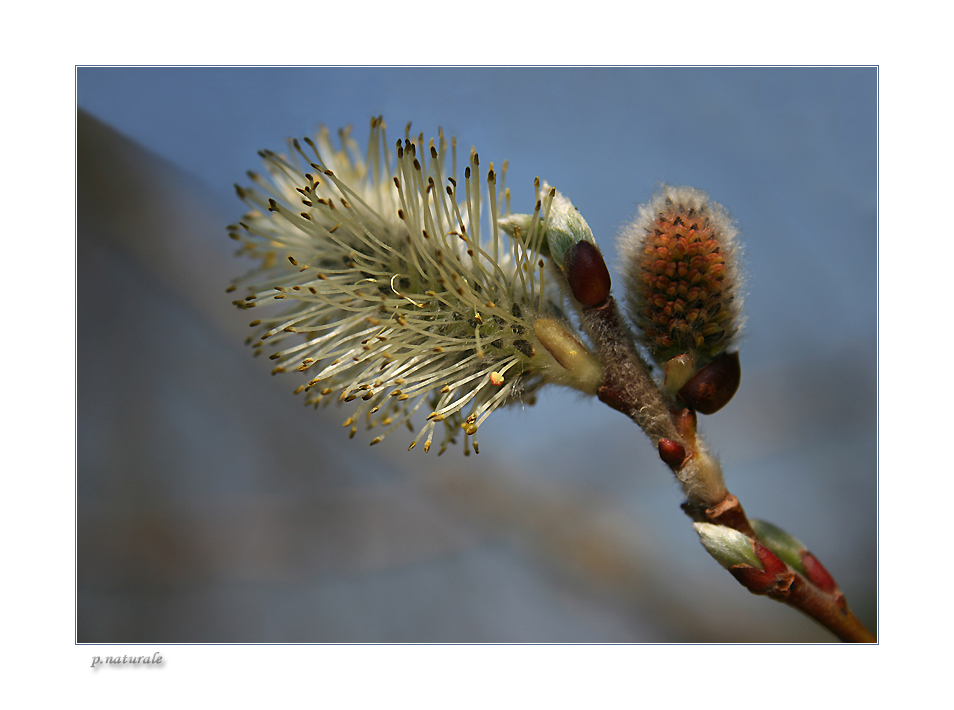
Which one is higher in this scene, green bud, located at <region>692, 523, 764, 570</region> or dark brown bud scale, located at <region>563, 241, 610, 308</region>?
dark brown bud scale, located at <region>563, 241, 610, 308</region>

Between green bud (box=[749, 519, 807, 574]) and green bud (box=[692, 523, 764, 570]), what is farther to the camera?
green bud (box=[749, 519, 807, 574])

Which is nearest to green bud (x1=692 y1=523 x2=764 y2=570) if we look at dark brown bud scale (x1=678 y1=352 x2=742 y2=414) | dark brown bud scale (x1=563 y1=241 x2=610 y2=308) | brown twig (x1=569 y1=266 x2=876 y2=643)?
brown twig (x1=569 y1=266 x2=876 y2=643)

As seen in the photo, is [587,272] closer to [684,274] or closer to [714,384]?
[684,274]

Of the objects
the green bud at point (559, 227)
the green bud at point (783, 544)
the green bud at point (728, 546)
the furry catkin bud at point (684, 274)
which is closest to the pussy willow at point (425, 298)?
the green bud at point (559, 227)

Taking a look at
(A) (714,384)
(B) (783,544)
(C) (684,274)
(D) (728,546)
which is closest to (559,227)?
(C) (684,274)

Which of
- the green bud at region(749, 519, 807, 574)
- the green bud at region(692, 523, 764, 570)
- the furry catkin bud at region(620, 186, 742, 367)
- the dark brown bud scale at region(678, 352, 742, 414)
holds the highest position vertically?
the furry catkin bud at region(620, 186, 742, 367)

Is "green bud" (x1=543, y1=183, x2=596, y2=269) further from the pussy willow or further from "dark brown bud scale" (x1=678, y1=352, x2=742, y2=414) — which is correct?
"dark brown bud scale" (x1=678, y1=352, x2=742, y2=414)

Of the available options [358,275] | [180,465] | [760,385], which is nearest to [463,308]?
[358,275]

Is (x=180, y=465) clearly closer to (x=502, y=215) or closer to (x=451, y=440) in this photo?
(x=451, y=440)
